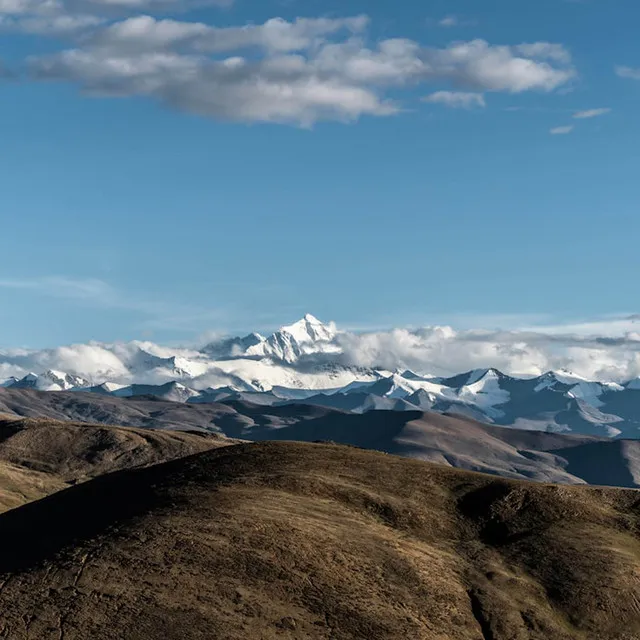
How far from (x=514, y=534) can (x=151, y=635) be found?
4137 cm

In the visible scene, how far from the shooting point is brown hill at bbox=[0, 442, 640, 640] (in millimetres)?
78188

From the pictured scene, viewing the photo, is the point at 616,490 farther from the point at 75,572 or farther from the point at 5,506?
the point at 5,506

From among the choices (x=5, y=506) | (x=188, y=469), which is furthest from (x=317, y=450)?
(x=5, y=506)

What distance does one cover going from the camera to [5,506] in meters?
180

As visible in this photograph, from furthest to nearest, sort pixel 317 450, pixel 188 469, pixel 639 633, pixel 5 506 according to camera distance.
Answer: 1. pixel 5 506
2. pixel 317 450
3. pixel 188 469
4. pixel 639 633

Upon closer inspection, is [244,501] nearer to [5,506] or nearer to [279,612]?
[279,612]

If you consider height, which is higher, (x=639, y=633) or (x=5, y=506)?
(x=639, y=633)

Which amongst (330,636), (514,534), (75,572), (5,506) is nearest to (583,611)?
(514,534)

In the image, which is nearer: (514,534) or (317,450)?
(514,534)

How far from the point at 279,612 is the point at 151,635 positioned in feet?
32.0

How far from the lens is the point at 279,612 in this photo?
3115 inches

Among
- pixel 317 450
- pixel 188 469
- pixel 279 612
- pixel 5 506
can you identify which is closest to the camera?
pixel 279 612

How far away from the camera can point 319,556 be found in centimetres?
8831

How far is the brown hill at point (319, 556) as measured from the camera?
78188 mm
